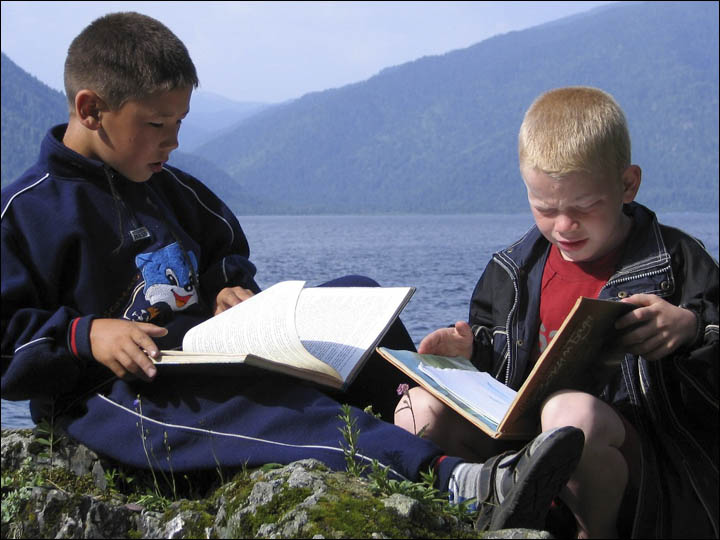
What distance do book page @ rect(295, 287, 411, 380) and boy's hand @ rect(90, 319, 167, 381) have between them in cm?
46

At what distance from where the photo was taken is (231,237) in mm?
3189

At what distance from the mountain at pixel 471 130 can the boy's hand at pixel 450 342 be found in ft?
392

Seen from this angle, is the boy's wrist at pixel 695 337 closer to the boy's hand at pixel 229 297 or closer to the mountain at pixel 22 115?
the boy's hand at pixel 229 297

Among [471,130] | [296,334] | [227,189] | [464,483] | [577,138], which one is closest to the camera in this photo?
[464,483]

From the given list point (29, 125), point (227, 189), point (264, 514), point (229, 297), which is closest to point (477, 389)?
point (264, 514)

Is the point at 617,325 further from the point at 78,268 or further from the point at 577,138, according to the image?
the point at 78,268

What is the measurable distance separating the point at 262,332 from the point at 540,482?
85 cm

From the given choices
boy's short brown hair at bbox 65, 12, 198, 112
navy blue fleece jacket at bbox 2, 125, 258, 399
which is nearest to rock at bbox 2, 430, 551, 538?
navy blue fleece jacket at bbox 2, 125, 258, 399

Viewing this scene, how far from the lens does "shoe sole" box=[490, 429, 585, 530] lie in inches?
73.3

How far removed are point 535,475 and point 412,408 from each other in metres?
0.66

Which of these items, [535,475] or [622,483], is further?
[622,483]

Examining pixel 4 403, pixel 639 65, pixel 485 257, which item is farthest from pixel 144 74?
pixel 639 65

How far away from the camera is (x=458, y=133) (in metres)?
164

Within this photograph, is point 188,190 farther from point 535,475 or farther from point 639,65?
point 639,65
